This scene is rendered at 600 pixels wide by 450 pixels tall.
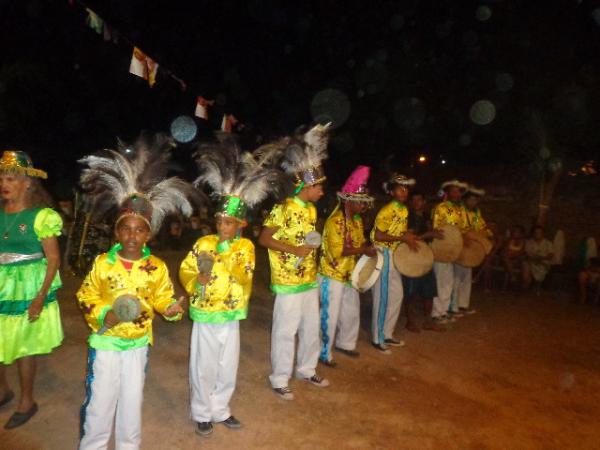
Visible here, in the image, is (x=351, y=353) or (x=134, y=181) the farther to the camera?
(x=351, y=353)

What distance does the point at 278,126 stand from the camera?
20609 millimetres

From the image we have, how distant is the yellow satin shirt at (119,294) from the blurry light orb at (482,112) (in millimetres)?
13289

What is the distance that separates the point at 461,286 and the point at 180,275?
552 cm

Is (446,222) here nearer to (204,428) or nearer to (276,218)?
(276,218)

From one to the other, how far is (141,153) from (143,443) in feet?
6.97

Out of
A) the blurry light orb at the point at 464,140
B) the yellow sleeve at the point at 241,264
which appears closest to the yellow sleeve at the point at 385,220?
the yellow sleeve at the point at 241,264

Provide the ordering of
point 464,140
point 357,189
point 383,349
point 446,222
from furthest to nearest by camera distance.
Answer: point 464,140 → point 446,222 → point 383,349 → point 357,189

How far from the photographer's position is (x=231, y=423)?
12.2ft

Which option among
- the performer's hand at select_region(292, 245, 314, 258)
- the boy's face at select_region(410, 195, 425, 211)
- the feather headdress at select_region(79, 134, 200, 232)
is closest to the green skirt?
the feather headdress at select_region(79, 134, 200, 232)

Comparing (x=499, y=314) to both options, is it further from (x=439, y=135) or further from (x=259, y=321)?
(x=439, y=135)

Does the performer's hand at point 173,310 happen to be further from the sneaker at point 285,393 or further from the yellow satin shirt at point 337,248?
A: the yellow satin shirt at point 337,248

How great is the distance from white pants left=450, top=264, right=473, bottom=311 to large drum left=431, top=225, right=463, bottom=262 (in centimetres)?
84

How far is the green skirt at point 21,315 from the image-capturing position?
3.37 metres

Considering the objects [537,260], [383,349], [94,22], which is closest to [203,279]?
[383,349]
